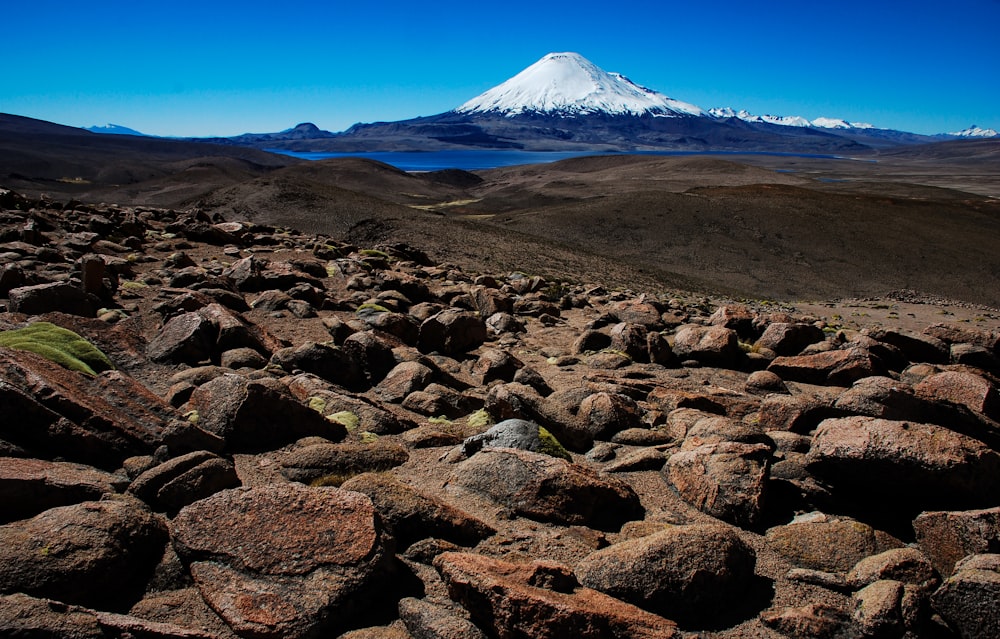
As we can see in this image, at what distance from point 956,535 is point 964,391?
3.07 metres

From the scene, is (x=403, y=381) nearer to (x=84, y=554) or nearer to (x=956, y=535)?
(x=84, y=554)

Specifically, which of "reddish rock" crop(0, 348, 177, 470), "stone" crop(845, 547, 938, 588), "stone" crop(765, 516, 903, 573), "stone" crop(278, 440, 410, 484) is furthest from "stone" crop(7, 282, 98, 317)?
"stone" crop(845, 547, 938, 588)

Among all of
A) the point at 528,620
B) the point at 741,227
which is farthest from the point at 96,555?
the point at 741,227

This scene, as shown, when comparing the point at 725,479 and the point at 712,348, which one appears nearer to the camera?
the point at 725,479

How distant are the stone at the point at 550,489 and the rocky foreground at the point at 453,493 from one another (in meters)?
0.01

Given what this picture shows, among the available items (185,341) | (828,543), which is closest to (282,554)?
(828,543)

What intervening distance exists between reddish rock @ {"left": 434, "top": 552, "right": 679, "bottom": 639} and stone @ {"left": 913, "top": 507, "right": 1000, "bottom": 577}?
1641 millimetres

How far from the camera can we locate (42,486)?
2.88m

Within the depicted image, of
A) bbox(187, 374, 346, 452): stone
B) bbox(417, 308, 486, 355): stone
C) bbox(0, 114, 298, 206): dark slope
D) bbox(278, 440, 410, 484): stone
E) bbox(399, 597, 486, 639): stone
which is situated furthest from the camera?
bbox(0, 114, 298, 206): dark slope

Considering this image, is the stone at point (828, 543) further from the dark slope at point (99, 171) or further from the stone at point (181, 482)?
the dark slope at point (99, 171)

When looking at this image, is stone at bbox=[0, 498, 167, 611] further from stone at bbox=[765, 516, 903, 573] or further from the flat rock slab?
stone at bbox=[765, 516, 903, 573]

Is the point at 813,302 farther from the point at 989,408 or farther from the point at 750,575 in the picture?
the point at 750,575

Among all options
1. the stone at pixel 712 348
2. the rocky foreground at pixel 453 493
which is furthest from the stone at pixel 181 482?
the stone at pixel 712 348

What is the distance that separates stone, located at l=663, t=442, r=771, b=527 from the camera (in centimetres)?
372
